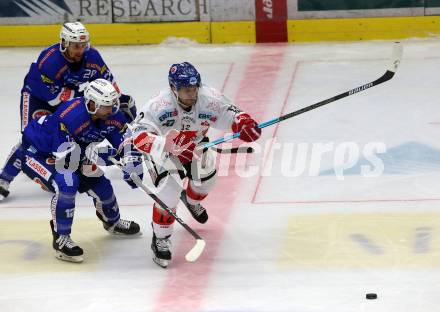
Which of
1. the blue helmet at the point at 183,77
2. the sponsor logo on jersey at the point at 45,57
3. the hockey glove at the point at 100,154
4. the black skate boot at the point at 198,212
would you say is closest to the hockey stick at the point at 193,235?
the hockey glove at the point at 100,154

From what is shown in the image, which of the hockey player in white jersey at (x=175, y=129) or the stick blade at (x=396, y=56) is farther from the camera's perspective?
the stick blade at (x=396, y=56)

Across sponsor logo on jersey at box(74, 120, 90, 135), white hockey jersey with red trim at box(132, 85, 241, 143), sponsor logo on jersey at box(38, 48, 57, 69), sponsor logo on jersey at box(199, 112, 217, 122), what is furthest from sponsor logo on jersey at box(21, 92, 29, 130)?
sponsor logo on jersey at box(199, 112, 217, 122)

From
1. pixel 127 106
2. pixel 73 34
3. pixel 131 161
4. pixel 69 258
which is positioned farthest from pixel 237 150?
pixel 69 258

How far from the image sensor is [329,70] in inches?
400

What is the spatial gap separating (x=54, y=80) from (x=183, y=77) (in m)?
1.71

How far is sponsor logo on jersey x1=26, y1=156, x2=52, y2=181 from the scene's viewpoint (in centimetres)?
658

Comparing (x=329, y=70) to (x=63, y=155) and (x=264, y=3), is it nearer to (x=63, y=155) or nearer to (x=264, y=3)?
(x=264, y=3)

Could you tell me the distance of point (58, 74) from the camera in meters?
7.67

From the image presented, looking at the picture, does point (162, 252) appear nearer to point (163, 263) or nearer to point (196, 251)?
point (163, 263)

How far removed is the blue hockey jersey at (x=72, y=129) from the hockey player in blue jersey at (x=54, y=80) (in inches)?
37.4

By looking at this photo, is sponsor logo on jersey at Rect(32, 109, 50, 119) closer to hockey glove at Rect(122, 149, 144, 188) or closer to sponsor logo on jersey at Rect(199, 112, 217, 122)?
hockey glove at Rect(122, 149, 144, 188)

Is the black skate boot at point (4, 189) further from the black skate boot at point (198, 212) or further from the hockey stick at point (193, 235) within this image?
the hockey stick at point (193, 235)

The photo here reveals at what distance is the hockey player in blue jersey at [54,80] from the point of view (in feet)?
25.1

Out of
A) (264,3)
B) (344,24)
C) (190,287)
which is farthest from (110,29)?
(190,287)
